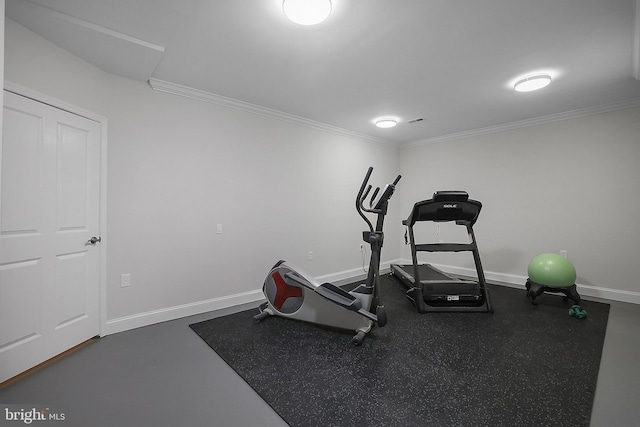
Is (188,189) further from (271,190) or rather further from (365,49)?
(365,49)

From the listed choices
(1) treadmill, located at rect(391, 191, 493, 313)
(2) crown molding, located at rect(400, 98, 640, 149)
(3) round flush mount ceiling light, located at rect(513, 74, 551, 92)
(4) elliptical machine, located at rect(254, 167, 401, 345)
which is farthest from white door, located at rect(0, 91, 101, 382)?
(2) crown molding, located at rect(400, 98, 640, 149)

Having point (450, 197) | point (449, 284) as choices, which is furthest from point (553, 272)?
point (450, 197)

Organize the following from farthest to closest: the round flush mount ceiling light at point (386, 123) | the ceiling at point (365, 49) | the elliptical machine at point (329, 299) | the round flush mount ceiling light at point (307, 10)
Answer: the round flush mount ceiling light at point (386, 123) < the elliptical machine at point (329, 299) < the ceiling at point (365, 49) < the round flush mount ceiling light at point (307, 10)

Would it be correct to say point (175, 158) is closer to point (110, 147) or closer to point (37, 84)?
point (110, 147)

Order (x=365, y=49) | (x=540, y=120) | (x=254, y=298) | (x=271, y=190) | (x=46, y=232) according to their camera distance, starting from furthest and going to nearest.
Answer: (x=540, y=120)
(x=271, y=190)
(x=254, y=298)
(x=365, y=49)
(x=46, y=232)

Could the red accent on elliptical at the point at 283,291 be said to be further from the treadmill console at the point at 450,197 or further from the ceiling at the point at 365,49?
the ceiling at the point at 365,49

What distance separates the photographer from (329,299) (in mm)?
2531

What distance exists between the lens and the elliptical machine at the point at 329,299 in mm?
2557

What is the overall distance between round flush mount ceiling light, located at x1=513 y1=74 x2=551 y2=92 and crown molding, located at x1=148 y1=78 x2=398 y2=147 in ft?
8.07

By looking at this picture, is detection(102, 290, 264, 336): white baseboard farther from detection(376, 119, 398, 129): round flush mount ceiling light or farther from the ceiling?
detection(376, 119, 398, 129): round flush mount ceiling light

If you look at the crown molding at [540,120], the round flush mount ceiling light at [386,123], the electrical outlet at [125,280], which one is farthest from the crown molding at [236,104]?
the electrical outlet at [125,280]

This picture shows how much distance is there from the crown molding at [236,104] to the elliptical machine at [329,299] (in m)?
1.79

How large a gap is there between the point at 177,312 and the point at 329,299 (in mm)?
1752

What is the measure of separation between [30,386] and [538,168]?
6020 mm
